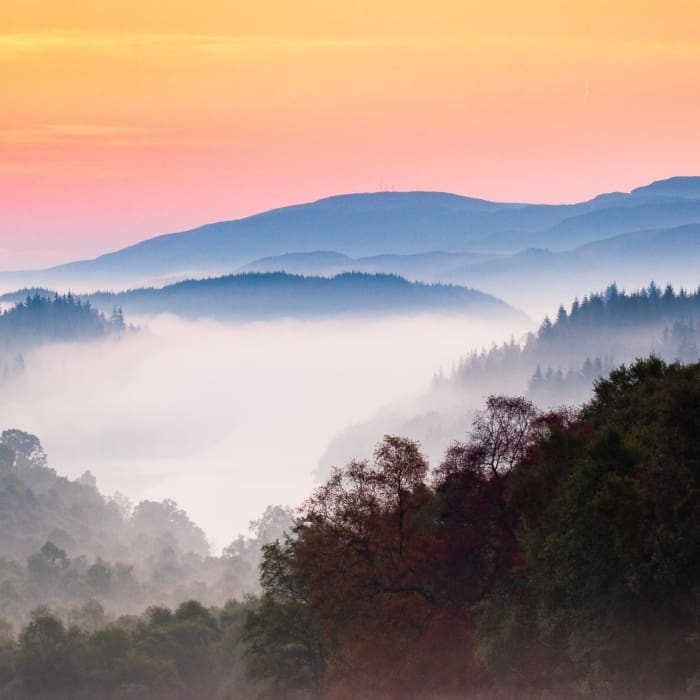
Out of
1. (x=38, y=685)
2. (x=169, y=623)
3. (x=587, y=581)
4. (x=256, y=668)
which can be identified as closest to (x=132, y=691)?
(x=38, y=685)

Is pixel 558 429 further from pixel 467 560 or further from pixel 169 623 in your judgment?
pixel 169 623

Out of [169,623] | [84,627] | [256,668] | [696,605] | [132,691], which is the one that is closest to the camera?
[696,605]

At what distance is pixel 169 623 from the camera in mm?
124188

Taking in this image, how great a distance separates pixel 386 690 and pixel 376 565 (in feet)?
18.0

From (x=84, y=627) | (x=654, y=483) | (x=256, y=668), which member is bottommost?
(x=84, y=627)

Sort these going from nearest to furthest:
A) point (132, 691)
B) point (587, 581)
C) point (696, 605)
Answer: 1. point (696, 605)
2. point (587, 581)
3. point (132, 691)

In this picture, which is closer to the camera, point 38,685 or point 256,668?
point 256,668

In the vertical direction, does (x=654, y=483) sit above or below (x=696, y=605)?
above

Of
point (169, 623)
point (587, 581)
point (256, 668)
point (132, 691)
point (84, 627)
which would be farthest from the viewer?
point (84, 627)

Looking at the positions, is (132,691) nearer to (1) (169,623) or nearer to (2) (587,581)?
(1) (169,623)

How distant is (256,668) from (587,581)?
35.3m

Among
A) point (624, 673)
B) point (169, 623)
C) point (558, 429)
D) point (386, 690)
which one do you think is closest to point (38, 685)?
point (169, 623)

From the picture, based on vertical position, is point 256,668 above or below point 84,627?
above

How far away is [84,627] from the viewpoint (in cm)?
15112
